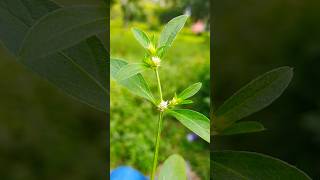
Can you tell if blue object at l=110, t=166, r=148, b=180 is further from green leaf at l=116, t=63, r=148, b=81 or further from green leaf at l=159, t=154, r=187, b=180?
green leaf at l=116, t=63, r=148, b=81

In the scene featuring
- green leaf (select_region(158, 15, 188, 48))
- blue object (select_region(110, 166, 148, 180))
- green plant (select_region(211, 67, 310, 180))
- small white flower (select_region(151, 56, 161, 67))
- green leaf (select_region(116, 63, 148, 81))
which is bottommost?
blue object (select_region(110, 166, 148, 180))

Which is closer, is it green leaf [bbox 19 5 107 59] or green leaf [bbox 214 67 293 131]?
green leaf [bbox 19 5 107 59]

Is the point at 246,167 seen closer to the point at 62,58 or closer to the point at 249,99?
the point at 249,99

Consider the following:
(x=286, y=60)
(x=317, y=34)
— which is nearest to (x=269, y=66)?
(x=286, y=60)

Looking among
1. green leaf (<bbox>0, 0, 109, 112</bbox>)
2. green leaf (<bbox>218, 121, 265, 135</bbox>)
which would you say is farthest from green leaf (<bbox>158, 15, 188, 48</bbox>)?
green leaf (<bbox>218, 121, 265, 135</bbox>)

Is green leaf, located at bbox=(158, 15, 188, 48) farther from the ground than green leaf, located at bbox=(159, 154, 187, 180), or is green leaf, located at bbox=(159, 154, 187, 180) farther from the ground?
green leaf, located at bbox=(158, 15, 188, 48)

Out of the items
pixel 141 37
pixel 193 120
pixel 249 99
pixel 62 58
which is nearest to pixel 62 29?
pixel 62 58
